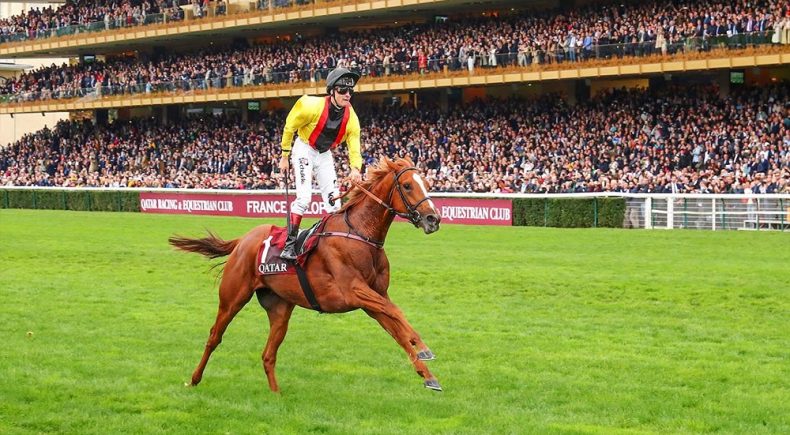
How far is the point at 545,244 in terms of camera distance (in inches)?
871

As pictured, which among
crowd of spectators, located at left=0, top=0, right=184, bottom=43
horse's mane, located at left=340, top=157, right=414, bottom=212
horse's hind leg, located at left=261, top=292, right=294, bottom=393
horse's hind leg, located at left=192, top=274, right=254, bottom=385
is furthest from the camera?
crowd of spectators, located at left=0, top=0, right=184, bottom=43

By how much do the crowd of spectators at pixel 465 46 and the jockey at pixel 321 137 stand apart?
23.1 metres

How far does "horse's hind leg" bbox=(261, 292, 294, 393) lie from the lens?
8453 mm

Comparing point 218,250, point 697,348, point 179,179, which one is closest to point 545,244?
point 697,348

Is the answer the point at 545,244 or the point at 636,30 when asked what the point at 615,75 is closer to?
the point at 636,30

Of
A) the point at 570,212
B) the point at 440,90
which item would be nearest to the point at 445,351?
the point at 570,212

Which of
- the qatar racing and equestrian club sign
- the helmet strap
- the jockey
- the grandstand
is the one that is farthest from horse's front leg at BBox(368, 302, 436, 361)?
the grandstand

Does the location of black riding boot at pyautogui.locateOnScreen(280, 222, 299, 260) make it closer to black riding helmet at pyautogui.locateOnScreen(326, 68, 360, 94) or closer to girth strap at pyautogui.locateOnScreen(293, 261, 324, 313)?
girth strap at pyautogui.locateOnScreen(293, 261, 324, 313)

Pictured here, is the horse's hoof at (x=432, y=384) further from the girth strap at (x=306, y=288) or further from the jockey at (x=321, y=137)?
the jockey at (x=321, y=137)

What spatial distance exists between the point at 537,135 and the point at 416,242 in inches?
487

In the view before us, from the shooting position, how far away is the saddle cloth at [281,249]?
27.1 ft

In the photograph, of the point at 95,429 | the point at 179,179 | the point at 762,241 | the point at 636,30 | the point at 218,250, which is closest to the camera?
the point at 95,429

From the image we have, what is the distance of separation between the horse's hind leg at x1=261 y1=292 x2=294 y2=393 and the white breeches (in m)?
0.86

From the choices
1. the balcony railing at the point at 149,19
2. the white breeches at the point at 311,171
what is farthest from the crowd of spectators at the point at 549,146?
the white breeches at the point at 311,171
